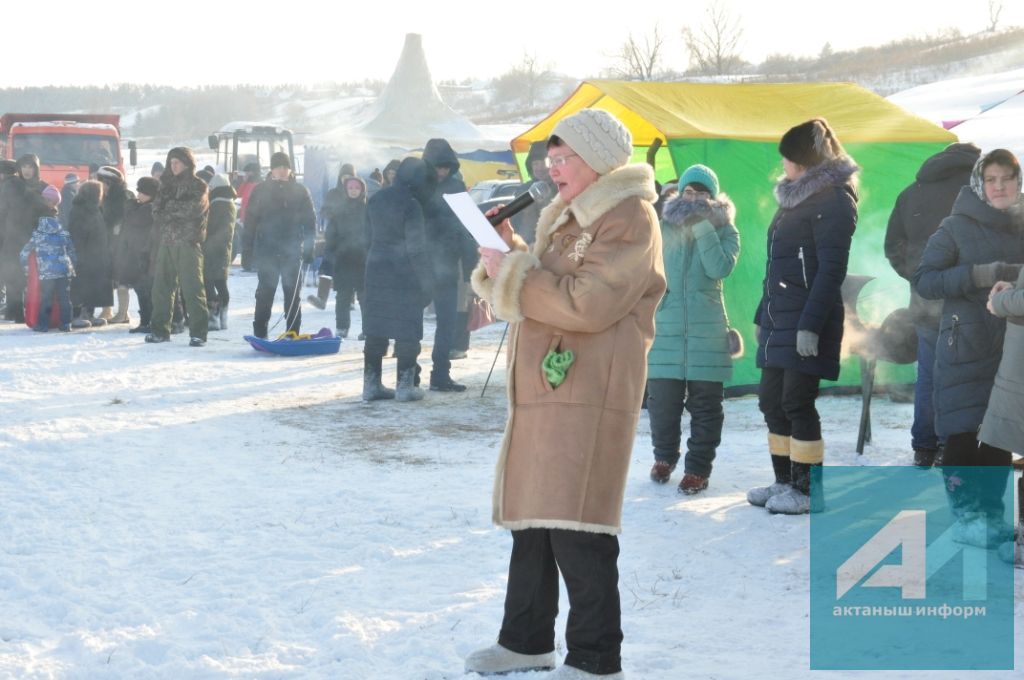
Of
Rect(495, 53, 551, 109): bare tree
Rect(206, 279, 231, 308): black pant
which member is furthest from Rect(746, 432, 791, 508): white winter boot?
Rect(495, 53, 551, 109): bare tree

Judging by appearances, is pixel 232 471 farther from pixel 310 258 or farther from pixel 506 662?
pixel 310 258

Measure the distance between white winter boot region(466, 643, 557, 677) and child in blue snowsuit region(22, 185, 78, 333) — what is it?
1001cm

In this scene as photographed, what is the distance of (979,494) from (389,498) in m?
2.84

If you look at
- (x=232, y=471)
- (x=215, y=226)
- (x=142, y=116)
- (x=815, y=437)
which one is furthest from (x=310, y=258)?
(x=142, y=116)

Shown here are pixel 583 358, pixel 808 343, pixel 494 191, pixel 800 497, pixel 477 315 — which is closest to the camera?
pixel 583 358

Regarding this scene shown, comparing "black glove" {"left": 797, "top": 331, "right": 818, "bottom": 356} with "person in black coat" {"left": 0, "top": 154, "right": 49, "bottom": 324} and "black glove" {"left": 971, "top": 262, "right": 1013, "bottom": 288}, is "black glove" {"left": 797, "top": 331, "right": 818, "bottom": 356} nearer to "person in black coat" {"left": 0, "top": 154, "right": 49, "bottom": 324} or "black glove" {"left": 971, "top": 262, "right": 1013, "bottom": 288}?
"black glove" {"left": 971, "top": 262, "right": 1013, "bottom": 288}

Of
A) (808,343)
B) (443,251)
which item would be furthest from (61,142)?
(808,343)

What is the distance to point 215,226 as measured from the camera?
493 inches

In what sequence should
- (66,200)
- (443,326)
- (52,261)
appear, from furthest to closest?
1. (66,200)
2. (52,261)
3. (443,326)

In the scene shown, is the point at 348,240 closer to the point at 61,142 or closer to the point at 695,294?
the point at 695,294

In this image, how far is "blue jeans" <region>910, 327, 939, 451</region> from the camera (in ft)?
21.2

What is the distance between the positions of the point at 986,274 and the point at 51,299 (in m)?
10.3

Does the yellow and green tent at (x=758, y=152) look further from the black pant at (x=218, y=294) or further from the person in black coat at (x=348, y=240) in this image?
the black pant at (x=218, y=294)

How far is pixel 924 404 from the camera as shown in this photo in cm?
650
